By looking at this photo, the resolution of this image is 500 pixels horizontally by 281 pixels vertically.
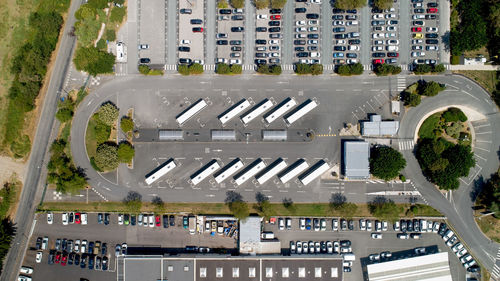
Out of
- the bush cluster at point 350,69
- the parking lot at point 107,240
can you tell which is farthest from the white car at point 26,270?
the bush cluster at point 350,69

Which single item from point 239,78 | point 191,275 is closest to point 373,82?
point 239,78

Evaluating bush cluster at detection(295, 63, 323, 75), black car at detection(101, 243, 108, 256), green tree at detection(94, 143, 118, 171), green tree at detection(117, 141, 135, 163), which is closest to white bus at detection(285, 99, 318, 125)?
bush cluster at detection(295, 63, 323, 75)

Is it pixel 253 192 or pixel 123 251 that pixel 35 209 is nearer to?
pixel 123 251

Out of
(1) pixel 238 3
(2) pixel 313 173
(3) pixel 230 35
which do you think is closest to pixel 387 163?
(2) pixel 313 173

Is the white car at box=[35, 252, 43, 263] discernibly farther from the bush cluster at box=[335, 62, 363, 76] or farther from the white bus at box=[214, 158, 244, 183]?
the bush cluster at box=[335, 62, 363, 76]

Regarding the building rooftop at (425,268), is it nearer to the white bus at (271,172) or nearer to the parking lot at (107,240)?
the white bus at (271,172)

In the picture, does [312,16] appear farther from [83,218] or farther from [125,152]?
[83,218]

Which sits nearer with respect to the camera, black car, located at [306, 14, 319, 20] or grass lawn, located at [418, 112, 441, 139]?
grass lawn, located at [418, 112, 441, 139]
